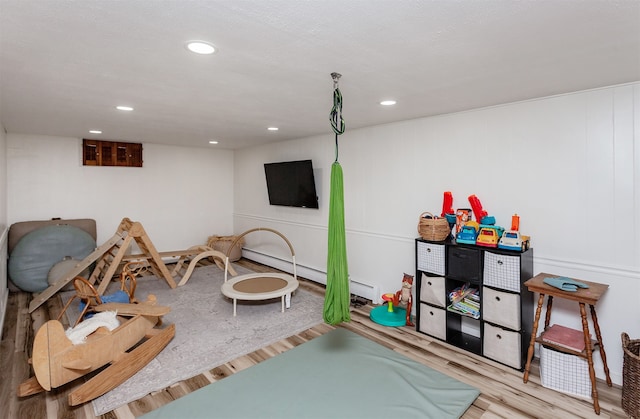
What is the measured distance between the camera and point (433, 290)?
10.8 ft

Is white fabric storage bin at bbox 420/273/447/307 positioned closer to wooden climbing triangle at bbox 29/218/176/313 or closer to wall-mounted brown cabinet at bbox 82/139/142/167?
wooden climbing triangle at bbox 29/218/176/313

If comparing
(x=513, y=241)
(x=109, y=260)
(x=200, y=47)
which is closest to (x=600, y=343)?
(x=513, y=241)

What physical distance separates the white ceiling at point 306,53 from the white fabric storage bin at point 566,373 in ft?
6.84

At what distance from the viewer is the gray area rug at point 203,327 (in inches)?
103

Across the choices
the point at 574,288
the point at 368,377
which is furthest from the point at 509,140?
the point at 368,377

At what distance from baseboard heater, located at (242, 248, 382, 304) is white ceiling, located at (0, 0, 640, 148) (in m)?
2.35

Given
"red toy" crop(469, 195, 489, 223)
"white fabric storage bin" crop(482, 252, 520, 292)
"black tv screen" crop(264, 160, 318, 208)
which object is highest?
"black tv screen" crop(264, 160, 318, 208)

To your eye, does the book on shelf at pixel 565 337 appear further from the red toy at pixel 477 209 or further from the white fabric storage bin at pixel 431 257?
the red toy at pixel 477 209

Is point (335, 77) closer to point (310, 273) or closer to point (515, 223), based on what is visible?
point (515, 223)

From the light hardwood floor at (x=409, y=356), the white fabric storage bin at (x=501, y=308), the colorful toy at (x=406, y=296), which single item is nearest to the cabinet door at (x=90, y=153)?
the light hardwood floor at (x=409, y=356)

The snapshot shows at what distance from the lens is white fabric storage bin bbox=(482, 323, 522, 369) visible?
2746 mm

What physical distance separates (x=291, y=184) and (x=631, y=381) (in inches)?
174

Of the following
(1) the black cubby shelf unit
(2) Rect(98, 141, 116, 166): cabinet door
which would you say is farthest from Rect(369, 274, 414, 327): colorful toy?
(2) Rect(98, 141, 116, 166): cabinet door

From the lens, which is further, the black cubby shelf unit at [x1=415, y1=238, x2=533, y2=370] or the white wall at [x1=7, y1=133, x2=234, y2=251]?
the white wall at [x1=7, y1=133, x2=234, y2=251]
